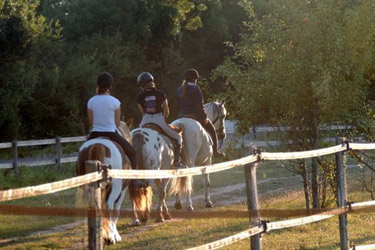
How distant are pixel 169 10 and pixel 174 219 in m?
39.7

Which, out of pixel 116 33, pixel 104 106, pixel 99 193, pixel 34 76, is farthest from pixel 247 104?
pixel 116 33

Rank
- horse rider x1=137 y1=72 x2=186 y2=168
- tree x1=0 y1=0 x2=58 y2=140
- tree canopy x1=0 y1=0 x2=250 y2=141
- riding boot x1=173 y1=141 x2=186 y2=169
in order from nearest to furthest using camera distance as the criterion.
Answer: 1. horse rider x1=137 y1=72 x2=186 y2=168
2. riding boot x1=173 y1=141 x2=186 y2=169
3. tree x1=0 y1=0 x2=58 y2=140
4. tree canopy x1=0 y1=0 x2=250 y2=141

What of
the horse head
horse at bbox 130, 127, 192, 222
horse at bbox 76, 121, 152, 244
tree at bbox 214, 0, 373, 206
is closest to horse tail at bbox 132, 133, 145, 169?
horse at bbox 130, 127, 192, 222

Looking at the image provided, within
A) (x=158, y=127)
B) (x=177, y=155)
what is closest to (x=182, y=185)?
(x=177, y=155)

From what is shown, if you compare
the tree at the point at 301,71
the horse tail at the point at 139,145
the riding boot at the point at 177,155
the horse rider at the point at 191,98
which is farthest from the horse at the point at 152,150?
the horse rider at the point at 191,98

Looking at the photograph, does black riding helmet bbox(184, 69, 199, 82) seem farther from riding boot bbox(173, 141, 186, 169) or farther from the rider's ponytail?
riding boot bbox(173, 141, 186, 169)

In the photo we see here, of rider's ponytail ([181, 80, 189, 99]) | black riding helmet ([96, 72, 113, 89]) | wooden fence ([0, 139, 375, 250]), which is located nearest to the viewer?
wooden fence ([0, 139, 375, 250])

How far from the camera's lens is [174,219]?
15008mm

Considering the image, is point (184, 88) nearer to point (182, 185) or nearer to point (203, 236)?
point (182, 185)

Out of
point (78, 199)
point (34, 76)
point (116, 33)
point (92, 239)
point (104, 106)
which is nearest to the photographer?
point (92, 239)

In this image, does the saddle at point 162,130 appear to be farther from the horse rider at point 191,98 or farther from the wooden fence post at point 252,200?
the wooden fence post at point 252,200

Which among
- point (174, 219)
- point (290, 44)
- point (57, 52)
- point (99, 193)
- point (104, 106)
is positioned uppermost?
point (57, 52)

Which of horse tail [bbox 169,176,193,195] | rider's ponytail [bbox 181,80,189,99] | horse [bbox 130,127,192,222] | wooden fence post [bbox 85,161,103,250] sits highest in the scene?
rider's ponytail [bbox 181,80,189,99]

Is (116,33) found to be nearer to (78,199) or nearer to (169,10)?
(169,10)
